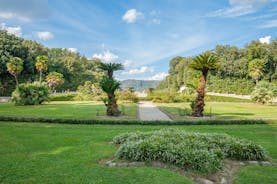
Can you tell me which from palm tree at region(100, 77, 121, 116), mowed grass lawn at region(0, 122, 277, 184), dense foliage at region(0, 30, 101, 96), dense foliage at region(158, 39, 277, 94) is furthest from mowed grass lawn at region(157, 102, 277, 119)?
dense foliage at region(0, 30, 101, 96)

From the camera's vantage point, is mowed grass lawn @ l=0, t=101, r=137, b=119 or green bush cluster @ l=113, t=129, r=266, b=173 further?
mowed grass lawn @ l=0, t=101, r=137, b=119

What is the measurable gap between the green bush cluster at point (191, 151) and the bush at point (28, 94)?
21.6 m

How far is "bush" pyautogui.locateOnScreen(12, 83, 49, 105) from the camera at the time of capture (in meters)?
23.8

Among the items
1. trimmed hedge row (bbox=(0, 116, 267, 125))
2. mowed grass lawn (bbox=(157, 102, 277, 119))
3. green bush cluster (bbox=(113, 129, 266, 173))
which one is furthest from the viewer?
mowed grass lawn (bbox=(157, 102, 277, 119))

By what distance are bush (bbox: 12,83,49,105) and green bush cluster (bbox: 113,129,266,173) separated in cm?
2161

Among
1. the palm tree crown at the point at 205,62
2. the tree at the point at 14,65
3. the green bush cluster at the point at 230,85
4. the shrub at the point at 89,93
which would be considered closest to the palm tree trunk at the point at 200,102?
the palm tree crown at the point at 205,62

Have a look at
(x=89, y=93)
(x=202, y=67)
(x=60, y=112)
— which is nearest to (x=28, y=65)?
(x=89, y=93)

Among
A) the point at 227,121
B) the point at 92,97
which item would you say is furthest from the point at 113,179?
the point at 92,97

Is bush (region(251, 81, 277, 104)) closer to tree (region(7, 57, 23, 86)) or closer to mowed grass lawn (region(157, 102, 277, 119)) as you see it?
mowed grass lawn (region(157, 102, 277, 119))

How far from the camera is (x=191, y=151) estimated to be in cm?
509

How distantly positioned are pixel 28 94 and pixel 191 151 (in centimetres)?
2345

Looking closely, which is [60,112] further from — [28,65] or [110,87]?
[28,65]

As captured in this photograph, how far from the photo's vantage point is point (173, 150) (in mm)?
5129

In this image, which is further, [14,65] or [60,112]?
[14,65]
